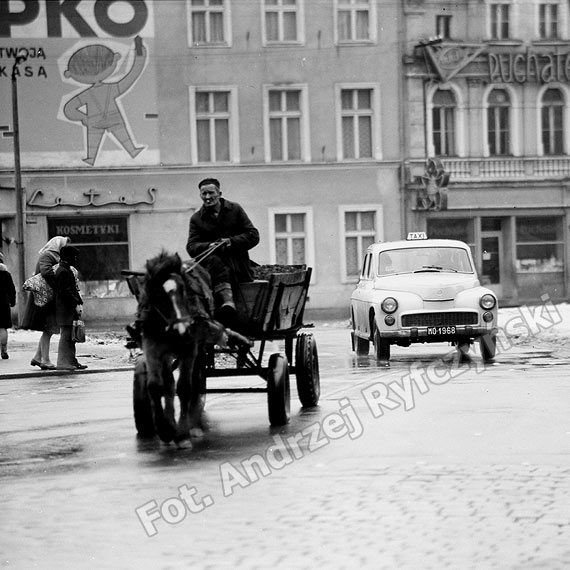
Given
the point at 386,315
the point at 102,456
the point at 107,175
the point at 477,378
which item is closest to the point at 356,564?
the point at 102,456

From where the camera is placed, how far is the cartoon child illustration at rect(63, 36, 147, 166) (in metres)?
41.0

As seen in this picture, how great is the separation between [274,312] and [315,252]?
30631 millimetres

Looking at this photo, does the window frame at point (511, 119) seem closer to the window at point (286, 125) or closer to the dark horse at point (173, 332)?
the window at point (286, 125)

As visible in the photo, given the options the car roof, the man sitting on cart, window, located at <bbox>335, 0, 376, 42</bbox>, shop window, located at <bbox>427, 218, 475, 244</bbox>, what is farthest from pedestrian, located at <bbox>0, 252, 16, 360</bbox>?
shop window, located at <bbox>427, 218, 475, 244</bbox>

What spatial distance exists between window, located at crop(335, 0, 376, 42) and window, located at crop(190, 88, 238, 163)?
160 inches

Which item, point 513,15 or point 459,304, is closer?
point 459,304

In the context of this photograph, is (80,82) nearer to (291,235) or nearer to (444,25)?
(291,235)

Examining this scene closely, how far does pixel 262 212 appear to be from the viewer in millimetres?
42500

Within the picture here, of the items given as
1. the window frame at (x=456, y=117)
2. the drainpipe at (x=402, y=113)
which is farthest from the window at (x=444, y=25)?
the window frame at (x=456, y=117)

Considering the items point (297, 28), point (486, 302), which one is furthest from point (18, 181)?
point (486, 302)

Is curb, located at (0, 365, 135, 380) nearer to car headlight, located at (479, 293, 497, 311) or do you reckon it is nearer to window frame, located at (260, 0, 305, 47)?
car headlight, located at (479, 293, 497, 311)

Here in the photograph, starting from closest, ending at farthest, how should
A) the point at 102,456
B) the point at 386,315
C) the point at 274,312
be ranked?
the point at 102,456 < the point at 274,312 < the point at 386,315

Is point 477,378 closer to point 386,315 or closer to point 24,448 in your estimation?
point 386,315

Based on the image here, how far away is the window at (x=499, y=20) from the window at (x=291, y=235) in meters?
8.53
